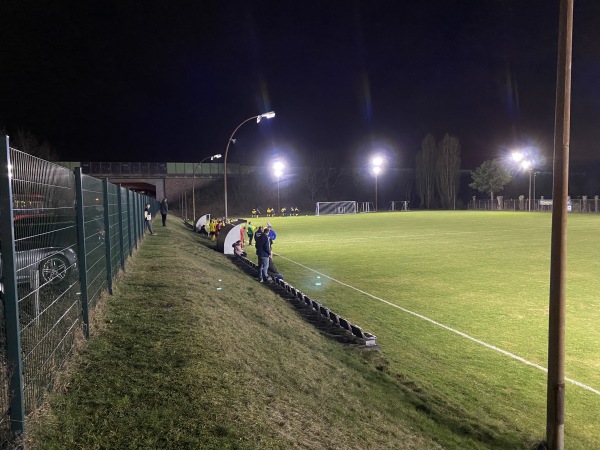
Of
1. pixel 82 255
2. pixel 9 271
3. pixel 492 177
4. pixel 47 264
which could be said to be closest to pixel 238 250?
pixel 82 255

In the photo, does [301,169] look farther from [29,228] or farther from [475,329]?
[29,228]

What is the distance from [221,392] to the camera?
4.77 meters

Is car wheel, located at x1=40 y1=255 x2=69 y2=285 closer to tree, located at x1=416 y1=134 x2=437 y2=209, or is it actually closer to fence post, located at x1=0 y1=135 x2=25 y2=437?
fence post, located at x1=0 y1=135 x2=25 y2=437

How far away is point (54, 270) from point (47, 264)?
0.23 meters

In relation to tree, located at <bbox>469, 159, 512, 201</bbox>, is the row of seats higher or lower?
lower

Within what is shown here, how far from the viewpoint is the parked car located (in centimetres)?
358

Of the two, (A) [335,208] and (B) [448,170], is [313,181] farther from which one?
(B) [448,170]

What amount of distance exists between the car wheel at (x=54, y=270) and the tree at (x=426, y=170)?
315 ft

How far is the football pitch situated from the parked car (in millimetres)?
5281

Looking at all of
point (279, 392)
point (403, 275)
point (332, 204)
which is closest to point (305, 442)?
point (279, 392)

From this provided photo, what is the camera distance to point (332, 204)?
261 feet

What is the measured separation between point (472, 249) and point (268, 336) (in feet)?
63.3

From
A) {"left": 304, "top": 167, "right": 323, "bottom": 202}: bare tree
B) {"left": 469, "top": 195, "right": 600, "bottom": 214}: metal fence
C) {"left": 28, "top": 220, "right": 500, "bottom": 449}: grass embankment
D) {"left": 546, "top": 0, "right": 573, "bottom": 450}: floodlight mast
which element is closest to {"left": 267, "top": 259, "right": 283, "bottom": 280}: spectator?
{"left": 28, "top": 220, "right": 500, "bottom": 449}: grass embankment

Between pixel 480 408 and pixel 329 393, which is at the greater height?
pixel 329 393
